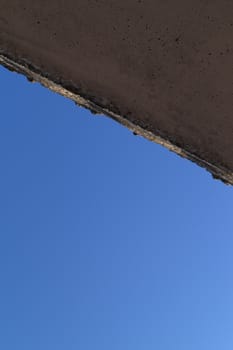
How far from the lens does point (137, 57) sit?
2578 mm

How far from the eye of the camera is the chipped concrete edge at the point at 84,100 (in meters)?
2.48

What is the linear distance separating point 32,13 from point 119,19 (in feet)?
1.15

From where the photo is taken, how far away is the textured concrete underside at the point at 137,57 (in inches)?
97.5

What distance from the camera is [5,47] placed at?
A: 2.46m

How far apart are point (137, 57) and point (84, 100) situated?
29 centimetres

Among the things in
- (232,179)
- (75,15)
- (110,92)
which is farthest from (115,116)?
(232,179)

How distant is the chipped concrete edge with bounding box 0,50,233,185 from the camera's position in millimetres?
2479

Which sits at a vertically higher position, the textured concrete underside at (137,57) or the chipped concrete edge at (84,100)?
the textured concrete underside at (137,57)

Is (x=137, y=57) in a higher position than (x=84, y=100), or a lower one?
higher

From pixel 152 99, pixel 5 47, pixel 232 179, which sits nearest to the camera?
pixel 5 47

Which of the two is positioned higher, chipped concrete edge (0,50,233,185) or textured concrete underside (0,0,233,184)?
textured concrete underside (0,0,233,184)

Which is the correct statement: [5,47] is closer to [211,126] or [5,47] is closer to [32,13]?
[32,13]

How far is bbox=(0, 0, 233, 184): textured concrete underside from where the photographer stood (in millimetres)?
2477

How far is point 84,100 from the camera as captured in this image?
255cm
